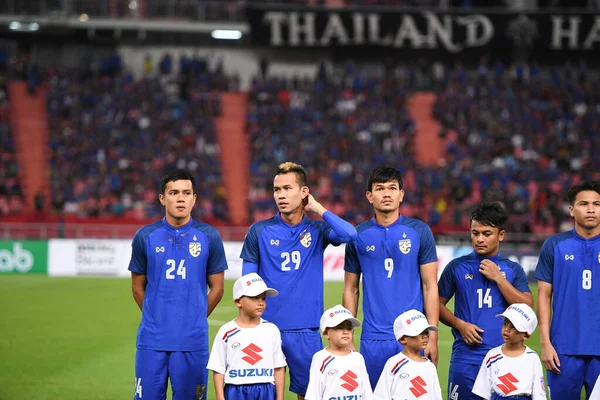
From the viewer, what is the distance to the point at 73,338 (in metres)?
13.2

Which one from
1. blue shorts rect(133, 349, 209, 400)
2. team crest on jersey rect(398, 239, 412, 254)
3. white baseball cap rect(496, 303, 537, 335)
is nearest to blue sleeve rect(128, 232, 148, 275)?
blue shorts rect(133, 349, 209, 400)

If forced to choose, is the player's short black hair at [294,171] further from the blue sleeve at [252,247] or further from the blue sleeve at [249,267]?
the blue sleeve at [249,267]

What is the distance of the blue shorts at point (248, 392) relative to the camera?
596 centimetres

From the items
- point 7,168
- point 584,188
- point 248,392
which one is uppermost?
point 7,168

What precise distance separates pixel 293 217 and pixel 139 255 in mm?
1333

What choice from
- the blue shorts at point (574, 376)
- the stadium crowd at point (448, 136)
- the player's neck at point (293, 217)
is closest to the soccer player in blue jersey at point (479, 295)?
the blue shorts at point (574, 376)

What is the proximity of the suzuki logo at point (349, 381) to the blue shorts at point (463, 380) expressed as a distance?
1.06 metres

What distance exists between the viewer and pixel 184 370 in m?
6.16

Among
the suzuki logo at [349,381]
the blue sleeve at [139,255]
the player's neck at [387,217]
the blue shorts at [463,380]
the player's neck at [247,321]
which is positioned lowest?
the blue shorts at [463,380]

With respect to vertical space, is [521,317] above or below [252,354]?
above

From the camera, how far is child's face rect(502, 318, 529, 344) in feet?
19.5

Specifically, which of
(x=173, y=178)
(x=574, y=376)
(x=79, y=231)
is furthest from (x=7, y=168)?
(x=574, y=376)

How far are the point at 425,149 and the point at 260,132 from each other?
6.90 metres

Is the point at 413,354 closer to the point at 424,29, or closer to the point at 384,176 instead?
the point at 384,176
